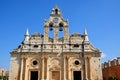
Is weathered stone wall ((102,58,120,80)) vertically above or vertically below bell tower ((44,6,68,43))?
below

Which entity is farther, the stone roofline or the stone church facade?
the stone roofline

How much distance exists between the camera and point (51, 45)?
29156 mm

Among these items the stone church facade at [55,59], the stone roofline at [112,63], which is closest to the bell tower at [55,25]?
the stone church facade at [55,59]

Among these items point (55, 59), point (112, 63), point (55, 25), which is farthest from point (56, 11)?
point (112, 63)

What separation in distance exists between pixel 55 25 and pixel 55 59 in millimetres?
5369

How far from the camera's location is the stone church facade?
2808 cm

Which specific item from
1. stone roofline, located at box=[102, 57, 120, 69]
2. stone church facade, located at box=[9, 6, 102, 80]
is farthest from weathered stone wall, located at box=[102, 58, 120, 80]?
stone church facade, located at box=[9, 6, 102, 80]

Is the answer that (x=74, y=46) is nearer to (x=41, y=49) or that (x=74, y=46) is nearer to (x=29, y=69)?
(x=41, y=49)

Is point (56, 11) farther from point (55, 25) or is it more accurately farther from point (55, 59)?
point (55, 59)

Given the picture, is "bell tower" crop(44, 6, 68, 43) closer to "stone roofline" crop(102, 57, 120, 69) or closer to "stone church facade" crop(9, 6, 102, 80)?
"stone church facade" crop(9, 6, 102, 80)

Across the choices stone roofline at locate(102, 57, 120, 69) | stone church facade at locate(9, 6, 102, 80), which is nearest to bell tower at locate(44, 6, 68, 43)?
stone church facade at locate(9, 6, 102, 80)

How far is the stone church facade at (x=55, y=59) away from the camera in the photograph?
1105 inches

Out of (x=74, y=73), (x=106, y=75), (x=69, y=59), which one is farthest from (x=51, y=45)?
(x=106, y=75)

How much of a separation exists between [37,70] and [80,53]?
6880mm
